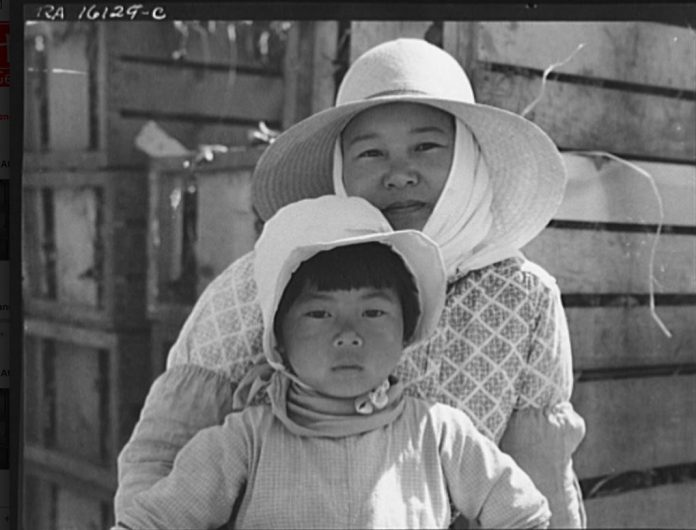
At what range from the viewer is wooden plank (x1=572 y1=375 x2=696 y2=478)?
128 cm

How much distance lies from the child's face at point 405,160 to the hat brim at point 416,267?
0.15ft

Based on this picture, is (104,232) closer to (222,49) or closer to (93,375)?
(93,375)

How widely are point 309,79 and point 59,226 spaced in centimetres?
41

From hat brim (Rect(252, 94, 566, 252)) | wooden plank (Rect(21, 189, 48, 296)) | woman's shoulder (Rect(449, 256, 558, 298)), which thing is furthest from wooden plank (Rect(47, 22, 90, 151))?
woman's shoulder (Rect(449, 256, 558, 298))

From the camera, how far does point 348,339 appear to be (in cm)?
116

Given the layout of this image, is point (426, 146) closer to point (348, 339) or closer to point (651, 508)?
point (348, 339)

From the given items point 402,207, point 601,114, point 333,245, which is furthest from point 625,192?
point 333,245

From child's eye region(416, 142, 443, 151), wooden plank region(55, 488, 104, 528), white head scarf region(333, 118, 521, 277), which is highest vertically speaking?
child's eye region(416, 142, 443, 151)

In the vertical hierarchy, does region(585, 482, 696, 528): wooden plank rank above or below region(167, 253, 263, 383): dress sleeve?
below

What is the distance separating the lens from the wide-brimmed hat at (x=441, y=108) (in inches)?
→ 48.2

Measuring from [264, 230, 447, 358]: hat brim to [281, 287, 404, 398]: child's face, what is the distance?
0.13 ft

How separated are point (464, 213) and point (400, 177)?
0.09 meters

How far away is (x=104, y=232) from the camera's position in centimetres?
133

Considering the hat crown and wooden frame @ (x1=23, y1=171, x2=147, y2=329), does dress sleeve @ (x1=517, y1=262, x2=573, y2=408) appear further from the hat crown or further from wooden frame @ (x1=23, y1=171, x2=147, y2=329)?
wooden frame @ (x1=23, y1=171, x2=147, y2=329)
